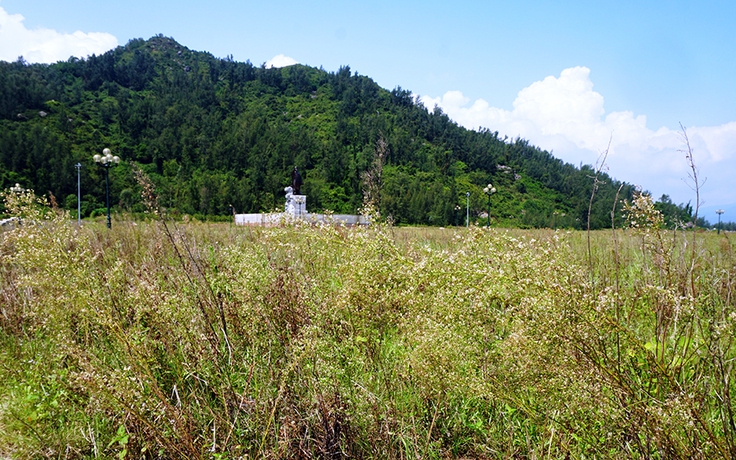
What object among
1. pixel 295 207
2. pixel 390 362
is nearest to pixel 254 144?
pixel 295 207

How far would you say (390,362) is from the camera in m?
2.83

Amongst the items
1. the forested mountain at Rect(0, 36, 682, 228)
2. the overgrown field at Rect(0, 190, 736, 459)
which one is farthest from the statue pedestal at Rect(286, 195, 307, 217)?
the forested mountain at Rect(0, 36, 682, 228)

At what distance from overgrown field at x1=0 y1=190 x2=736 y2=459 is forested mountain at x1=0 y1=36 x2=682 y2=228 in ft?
139

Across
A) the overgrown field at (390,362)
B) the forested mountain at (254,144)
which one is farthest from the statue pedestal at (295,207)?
the forested mountain at (254,144)

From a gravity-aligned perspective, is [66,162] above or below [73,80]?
below

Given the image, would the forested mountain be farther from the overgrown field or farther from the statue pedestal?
the overgrown field

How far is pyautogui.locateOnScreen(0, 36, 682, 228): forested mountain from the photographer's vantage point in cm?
6384

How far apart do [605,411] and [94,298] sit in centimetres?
235

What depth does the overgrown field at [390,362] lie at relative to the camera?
139 cm

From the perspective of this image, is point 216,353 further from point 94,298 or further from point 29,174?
point 29,174

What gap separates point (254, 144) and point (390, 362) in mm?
93461

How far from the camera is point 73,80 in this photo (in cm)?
11238

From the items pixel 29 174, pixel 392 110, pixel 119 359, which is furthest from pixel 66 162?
pixel 392 110

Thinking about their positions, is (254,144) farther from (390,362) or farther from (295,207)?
(390,362)
